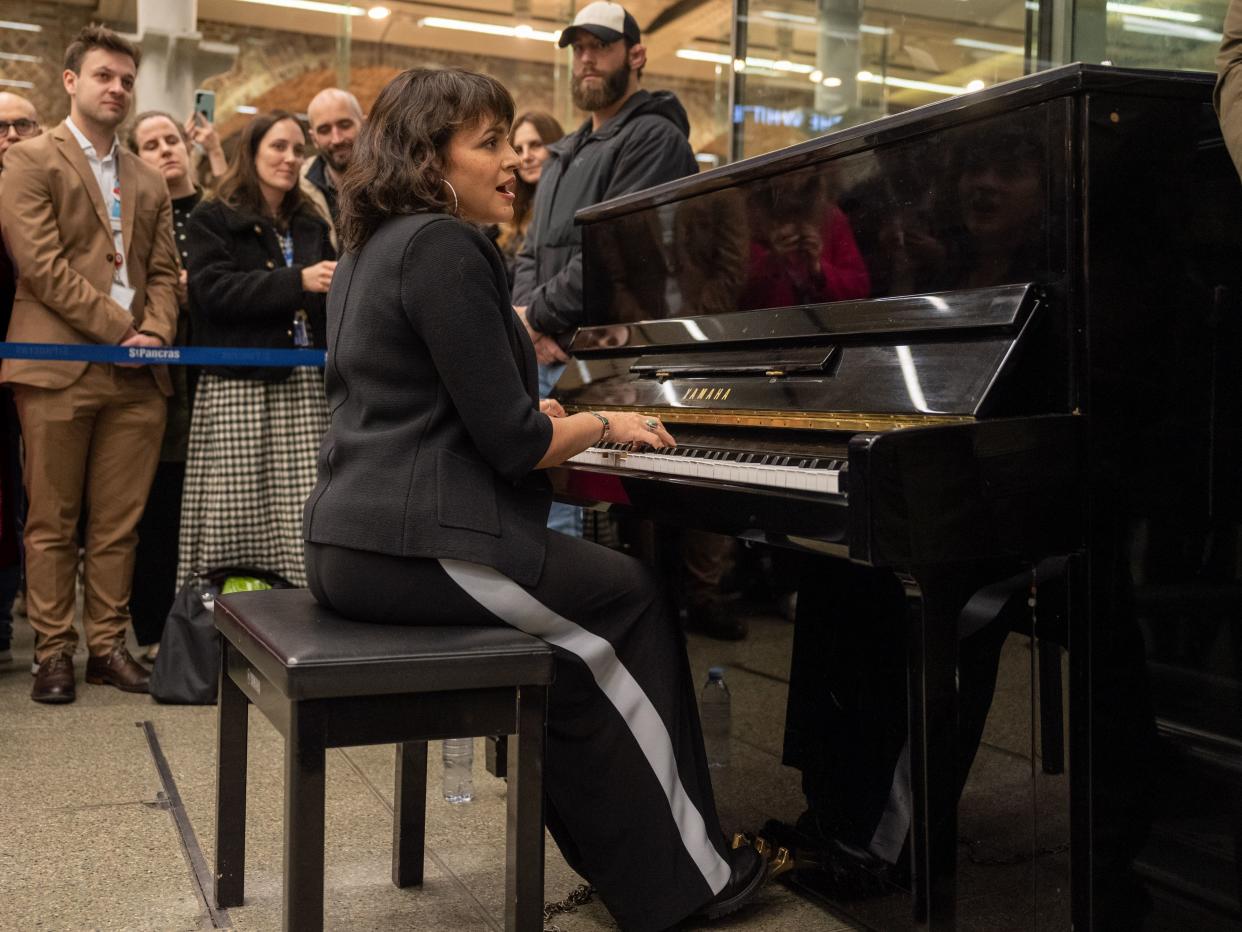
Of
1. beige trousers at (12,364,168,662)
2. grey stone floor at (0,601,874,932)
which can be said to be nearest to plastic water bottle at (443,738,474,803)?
grey stone floor at (0,601,874,932)

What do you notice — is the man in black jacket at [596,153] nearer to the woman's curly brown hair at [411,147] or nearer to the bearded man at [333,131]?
the bearded man at [333,131]

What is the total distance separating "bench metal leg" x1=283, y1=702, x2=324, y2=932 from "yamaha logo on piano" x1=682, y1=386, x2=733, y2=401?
3.12ft

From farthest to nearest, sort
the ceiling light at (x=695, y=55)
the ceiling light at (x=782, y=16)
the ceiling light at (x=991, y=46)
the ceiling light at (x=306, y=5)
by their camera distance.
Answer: the ceiling light at (x=695, y=55), the ceiling light at (x=306, y=5), the ceiling light at (x=782, y=16), the ceiling light at (x=991, y=46)

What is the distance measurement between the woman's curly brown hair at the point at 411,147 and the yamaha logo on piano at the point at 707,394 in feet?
1.97

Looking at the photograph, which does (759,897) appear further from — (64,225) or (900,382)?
(64,225)

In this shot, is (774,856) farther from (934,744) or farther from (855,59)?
(855,59)

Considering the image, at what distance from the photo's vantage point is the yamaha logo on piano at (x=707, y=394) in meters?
2.40

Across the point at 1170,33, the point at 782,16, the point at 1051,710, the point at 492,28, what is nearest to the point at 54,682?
the point at 1051,710

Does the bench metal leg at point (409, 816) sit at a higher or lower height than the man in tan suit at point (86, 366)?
lower

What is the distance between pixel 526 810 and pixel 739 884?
55 centimetres

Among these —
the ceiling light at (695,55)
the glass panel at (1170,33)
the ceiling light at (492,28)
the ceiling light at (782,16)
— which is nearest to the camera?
the glass panel at (1170,33)

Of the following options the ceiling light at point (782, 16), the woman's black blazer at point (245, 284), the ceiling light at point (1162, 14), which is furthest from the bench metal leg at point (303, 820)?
the ceiling light at point (782, 16)

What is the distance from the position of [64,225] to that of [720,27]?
777 centimetres

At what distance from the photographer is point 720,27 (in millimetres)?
10844
